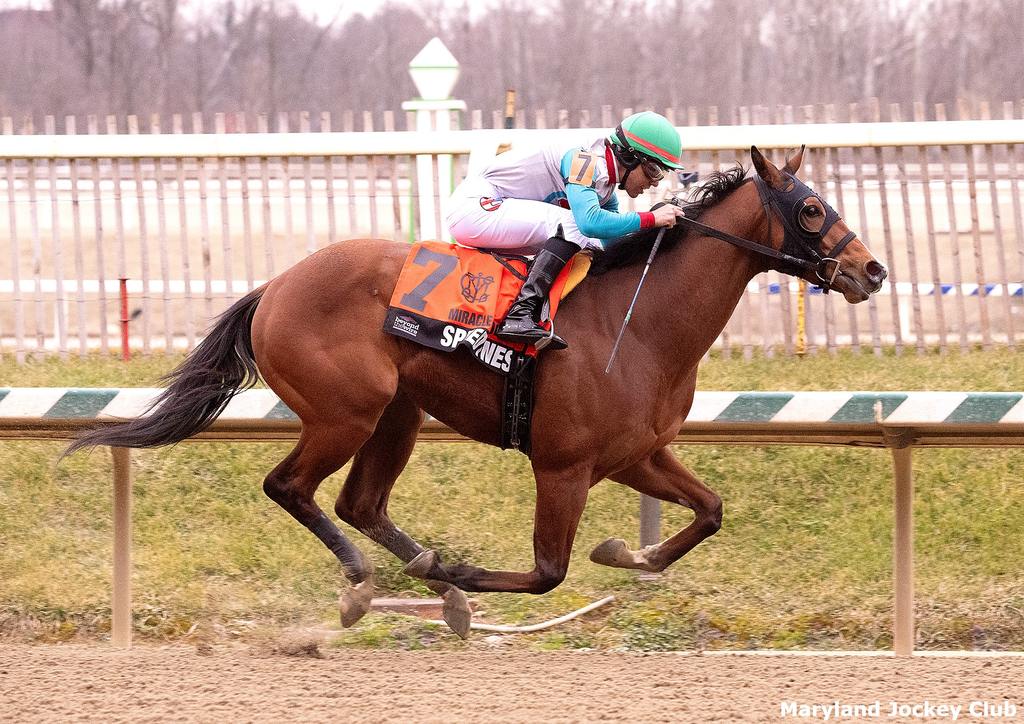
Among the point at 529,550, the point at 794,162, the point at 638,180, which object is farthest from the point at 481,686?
the point at 794,162

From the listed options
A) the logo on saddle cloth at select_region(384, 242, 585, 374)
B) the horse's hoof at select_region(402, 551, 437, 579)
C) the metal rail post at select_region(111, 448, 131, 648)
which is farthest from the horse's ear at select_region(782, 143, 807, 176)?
the metal rail post at select_region(111, 448, 131, 648)

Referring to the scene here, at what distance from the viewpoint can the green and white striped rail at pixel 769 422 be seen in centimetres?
483

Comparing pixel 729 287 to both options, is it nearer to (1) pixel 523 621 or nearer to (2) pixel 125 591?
(1) pixel 523 621

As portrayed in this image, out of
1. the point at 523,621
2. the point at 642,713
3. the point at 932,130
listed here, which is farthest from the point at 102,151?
the point at 642,713

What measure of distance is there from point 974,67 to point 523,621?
69.0 ft

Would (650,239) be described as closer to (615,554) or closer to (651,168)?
(651,168)

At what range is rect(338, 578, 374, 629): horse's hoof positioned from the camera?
16.3ft

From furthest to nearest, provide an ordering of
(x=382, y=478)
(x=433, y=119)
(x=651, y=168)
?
(x=433, y=119) → (x=382, y=478) → (x=651, y=168)

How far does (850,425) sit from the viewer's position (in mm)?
5020

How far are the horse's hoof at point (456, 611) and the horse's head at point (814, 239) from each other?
1.67m

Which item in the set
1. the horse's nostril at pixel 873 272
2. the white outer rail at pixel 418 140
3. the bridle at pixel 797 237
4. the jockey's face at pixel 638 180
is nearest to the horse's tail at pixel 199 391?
the jockey's face at pixel 638 180

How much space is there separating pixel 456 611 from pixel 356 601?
1.22 ft

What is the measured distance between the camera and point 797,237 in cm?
471

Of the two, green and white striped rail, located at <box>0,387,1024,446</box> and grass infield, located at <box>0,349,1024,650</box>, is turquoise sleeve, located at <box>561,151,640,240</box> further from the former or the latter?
grass infield, located at <box>0,349,1024,650</box>
